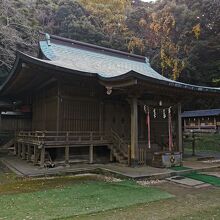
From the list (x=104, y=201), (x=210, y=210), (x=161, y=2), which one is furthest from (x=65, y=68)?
(x=161, y=2)

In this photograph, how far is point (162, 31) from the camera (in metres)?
39.6

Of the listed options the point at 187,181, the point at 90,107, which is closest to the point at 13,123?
the point at 90,107

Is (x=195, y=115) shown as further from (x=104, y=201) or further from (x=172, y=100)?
(x=104, y=201)

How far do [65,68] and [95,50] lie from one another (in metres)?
8.67

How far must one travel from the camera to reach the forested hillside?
116 ft

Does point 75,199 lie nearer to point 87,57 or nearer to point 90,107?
point 90,107

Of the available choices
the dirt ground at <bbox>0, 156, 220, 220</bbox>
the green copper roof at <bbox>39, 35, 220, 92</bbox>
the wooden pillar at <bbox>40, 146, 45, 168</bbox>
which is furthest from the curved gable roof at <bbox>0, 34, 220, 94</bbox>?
the dirt ground at <bbox>0, 156, 220, 220</bbox>

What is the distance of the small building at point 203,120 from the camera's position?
35150 millimetres

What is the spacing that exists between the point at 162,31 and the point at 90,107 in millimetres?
28897

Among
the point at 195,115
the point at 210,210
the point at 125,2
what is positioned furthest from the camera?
the point at 125,2

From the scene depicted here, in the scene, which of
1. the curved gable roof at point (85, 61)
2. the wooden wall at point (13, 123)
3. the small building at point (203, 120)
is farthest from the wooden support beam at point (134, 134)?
the small building at point (203, 120)

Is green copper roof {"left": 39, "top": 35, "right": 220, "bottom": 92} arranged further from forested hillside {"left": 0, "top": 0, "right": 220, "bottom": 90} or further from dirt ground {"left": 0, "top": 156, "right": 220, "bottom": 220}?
forested hillside {"left": 0, "top": 0, "right": 220, "bottom": 90}

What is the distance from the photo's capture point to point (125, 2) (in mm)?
57156

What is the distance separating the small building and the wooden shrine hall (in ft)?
65.2
